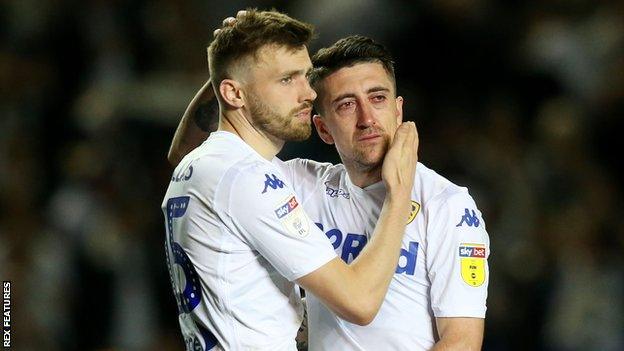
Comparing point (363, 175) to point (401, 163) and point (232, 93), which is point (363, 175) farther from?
point (232, 93)

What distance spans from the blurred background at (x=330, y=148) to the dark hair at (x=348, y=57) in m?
1.88

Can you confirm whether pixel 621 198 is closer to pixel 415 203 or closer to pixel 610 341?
pixel 610 341

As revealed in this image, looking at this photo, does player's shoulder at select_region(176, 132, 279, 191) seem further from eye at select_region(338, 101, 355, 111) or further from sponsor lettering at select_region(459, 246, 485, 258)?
sponsor lettering at select_region(459, 246, 485, 258)

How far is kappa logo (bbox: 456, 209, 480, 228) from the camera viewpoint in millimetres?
3404

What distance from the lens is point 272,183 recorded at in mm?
3105

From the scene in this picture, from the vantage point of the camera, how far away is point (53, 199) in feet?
19.0

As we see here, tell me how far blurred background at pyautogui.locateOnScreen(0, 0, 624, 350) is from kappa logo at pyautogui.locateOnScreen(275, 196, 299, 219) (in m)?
2.58

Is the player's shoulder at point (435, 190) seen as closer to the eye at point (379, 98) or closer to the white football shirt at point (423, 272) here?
the white football shirt at point (423, 272)

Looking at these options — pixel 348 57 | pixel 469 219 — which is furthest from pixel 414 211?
pixel 348 57

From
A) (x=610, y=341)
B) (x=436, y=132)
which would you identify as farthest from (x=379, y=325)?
(x=436, y=132)

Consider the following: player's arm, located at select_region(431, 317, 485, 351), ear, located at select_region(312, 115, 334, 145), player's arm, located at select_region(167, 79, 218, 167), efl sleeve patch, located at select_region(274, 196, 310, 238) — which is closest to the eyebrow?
ear, located at select_region(312, 115, 334, 145)

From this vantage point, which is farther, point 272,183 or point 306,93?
point 306,93

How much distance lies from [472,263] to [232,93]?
109 cm

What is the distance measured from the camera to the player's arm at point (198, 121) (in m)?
4.03
